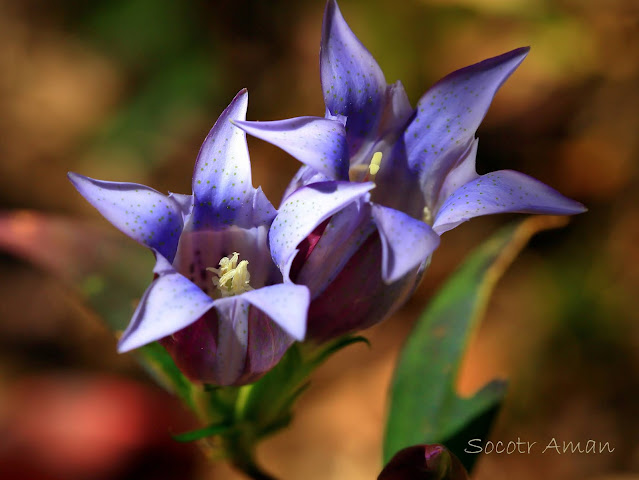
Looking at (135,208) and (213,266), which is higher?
(135,208)

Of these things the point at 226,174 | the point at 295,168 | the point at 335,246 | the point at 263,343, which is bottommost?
the point at 295,168

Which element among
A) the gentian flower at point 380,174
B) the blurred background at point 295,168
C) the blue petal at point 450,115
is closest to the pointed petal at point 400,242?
the gentian flower at point 380,174

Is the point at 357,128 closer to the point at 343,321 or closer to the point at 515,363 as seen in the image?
the point at 343,321

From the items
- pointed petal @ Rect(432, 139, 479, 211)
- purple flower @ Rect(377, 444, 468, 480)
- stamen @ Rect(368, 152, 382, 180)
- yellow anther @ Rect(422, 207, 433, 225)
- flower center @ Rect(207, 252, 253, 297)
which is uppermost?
stamen @ Rect(368, 152, 382, 180)

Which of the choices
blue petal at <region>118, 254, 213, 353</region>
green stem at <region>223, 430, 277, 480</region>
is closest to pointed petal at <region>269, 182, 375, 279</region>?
blue petal at <region>118, 254, 213, 353</region>

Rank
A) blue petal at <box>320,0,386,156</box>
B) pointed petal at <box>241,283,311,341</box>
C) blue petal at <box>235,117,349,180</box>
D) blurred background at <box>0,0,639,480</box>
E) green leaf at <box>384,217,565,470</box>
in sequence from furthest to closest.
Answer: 1. blurred background at <box>0,0,639,480</box>
2. green leaf at <box>384,217,565,470</box>
3. blue petal at <box>320,0,386,156</box>
4. blue petal at <box>235,117,349,180</box>
5. pointed petal at <box>241,283,311,341</box>

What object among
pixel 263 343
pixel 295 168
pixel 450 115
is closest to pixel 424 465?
pixel 263 343

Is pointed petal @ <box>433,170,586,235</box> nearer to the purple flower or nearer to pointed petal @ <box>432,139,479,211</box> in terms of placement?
pointed petal @ <box>432,139,479,211</box>

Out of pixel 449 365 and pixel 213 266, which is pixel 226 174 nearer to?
pixel 213 266

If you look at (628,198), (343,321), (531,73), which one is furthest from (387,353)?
(343,321)
